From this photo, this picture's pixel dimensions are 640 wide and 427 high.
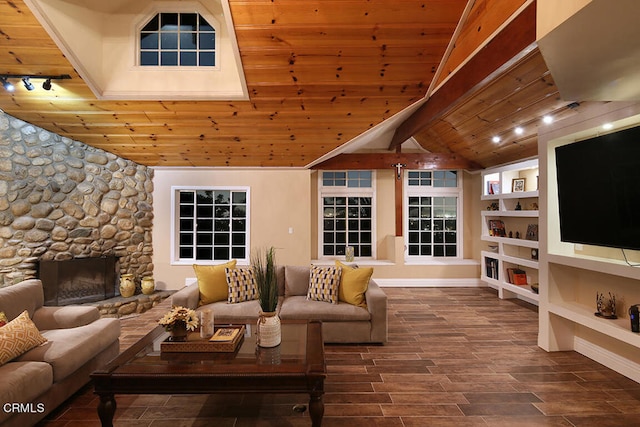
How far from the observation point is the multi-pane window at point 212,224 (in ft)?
21.1

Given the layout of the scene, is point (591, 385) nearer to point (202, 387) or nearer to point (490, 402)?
point (490, 402)

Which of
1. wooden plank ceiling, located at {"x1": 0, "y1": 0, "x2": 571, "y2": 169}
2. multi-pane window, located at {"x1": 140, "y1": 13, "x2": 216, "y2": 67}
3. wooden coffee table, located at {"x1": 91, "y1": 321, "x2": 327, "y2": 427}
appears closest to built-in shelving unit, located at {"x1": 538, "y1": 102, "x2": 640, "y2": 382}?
wooden plank ceiling, located at {"x1": 0, "y1": 0, "x2": 571, "y2": 169}

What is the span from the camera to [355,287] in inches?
148

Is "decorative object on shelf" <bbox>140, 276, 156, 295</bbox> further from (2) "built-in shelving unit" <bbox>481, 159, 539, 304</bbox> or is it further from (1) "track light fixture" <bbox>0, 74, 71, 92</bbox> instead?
(2) "built-in shelving unit" <bbox>481, 159, 539, 304</bbox>

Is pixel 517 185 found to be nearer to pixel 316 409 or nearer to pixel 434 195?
pixel 434 195

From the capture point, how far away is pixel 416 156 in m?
6.50

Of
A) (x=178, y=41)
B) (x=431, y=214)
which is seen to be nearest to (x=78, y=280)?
A: (x=178, y=41)

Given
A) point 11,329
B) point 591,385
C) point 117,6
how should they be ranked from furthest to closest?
point 117,6, point 591,385, point 11,329

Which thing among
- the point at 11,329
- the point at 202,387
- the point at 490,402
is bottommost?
the point at 490,402

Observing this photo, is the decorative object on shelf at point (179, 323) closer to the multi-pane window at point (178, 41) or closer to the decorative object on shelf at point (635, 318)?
the multi-pane window at point (178, 41)

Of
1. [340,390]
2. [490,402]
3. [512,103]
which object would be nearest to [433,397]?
[490,402]

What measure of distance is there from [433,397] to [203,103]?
408 cm

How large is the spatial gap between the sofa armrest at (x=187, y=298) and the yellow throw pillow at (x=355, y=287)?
1.68 m

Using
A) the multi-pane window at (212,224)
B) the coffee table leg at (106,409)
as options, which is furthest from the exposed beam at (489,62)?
the multi-pane window at (212,224)
